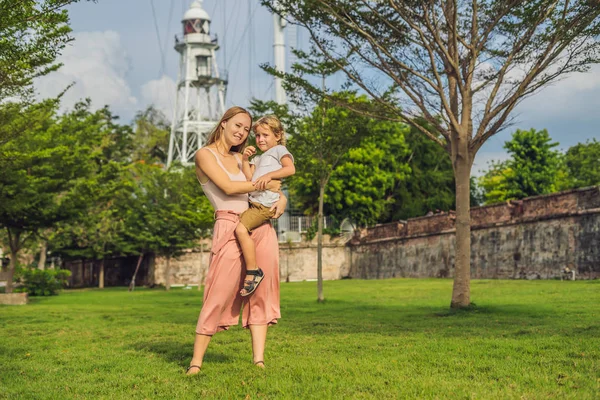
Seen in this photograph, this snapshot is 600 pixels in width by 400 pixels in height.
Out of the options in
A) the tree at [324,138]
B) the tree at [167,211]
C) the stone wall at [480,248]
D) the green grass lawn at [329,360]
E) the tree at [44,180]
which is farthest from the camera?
the tree at [167,211]

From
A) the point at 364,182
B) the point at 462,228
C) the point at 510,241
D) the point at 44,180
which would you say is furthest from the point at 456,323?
the point at 364,182

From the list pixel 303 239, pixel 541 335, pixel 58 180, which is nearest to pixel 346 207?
pixel 303 239

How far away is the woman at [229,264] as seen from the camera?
250 inches

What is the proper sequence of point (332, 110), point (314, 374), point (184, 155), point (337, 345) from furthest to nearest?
point (184, 155) → point (332, 110) → point (337, 345) → point (314, 374)

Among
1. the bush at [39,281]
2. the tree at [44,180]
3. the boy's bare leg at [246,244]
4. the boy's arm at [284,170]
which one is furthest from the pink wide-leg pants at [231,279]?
the bush at [39,281]

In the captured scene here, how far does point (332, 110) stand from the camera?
21.4 m

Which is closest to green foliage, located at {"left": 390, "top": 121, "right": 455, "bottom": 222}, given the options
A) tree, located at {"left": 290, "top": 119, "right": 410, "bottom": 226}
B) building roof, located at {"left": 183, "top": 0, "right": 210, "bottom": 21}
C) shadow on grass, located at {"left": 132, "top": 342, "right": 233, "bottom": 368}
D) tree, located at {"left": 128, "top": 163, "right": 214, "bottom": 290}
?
tree, located at {"left": 290, "top": 119, "right": 410, "bottom": 226}

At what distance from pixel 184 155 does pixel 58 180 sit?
3841 cm

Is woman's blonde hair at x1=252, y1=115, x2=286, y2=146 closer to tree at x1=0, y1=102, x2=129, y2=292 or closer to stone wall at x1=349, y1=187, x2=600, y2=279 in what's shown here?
tree at x1=0, y1=102, x2=129, y2=292

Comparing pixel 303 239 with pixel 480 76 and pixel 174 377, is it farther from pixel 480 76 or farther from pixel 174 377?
pixel 174 377

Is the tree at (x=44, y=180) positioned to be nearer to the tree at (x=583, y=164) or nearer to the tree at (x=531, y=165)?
the tree at (x=531, y=165)

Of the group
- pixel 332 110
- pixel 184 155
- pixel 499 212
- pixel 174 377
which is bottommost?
pixel 174 377

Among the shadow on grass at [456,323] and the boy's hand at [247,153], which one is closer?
the boy's hand at [247,153]

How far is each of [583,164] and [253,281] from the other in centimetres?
5505
